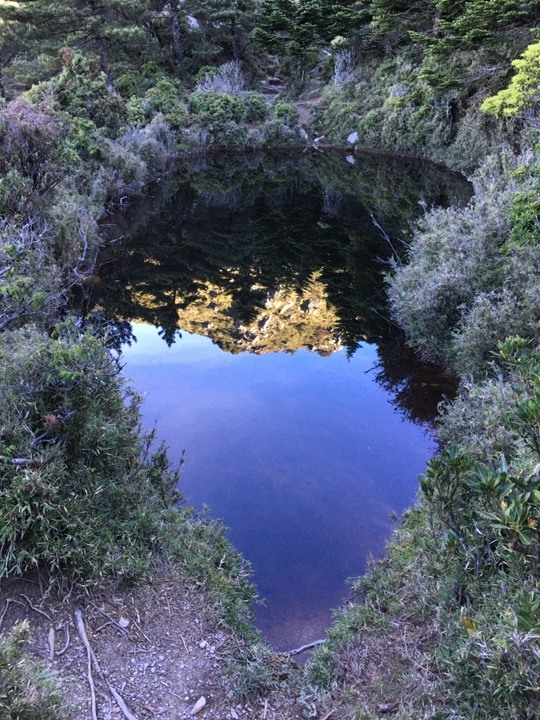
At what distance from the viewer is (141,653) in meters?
4.73

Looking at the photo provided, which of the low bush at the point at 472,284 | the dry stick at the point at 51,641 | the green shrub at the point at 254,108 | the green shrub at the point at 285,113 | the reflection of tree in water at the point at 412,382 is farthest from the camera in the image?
the green shrub at the point at 254,108

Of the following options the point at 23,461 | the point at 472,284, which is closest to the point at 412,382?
the point at 472,284

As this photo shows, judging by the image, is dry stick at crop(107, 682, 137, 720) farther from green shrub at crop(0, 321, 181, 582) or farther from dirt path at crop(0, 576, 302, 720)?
green shrub at crop(0, 321, 181, 582)

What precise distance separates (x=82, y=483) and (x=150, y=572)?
1.15 m

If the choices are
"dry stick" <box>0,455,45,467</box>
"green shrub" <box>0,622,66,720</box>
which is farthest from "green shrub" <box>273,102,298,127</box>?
"green shrub" <box>0,622,66,720</box>

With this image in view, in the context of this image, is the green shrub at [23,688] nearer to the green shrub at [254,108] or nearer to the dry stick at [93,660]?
the dry stick at [93,660]

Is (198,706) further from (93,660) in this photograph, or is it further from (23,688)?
(23,688)

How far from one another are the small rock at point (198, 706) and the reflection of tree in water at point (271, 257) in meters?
6.86

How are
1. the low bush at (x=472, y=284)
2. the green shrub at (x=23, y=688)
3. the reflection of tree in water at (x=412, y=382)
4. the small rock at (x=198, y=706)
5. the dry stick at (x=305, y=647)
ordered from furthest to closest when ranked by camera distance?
the reflection of tree in water at (x=412, y=382)
the low bush at (x=472, y=284)
the dry stick at (x=305, y=647)
the small rock at (x=198, y=706)
the green shrub at (x=23, y=688)

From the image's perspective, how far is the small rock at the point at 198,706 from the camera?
14.2ft

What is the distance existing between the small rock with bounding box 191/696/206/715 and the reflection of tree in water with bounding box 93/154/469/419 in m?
6.86

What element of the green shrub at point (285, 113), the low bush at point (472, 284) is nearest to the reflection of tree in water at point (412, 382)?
the low bush at point (472, 284)

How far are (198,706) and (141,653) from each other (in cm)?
72

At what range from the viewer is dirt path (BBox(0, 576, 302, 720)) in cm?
434
